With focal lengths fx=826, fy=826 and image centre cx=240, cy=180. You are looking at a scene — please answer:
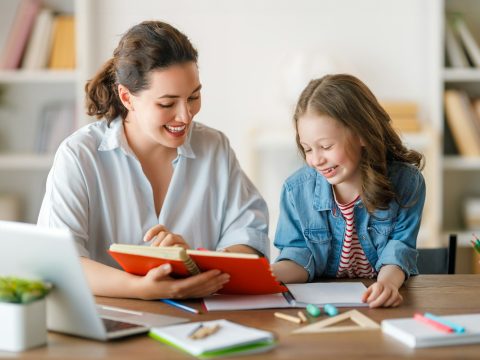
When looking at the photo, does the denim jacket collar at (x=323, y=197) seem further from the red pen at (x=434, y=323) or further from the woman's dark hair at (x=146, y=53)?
the red pen at (x=434, y=323)

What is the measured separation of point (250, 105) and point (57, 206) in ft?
6.65

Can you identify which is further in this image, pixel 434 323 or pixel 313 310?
pixel 313 310

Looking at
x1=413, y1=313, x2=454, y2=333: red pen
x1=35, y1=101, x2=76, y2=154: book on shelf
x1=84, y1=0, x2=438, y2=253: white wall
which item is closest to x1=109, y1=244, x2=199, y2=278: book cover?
x1=413, y1=313, x2=454, y2=333: red pen

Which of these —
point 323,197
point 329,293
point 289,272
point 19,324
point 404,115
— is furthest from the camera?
point 404,115

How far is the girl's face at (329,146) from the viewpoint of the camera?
77.7 inches

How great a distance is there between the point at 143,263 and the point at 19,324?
381 millimetres

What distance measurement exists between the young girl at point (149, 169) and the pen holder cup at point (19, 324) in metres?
0.45

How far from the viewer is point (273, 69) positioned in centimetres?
388

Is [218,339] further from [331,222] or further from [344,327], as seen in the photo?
[331,222]

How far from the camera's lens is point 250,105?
12.8 ft

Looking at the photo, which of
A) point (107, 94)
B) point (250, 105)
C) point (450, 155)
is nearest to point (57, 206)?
point (107, 94)

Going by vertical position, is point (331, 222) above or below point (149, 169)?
below

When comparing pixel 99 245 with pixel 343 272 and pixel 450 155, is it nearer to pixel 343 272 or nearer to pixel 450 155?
pixel 343 272

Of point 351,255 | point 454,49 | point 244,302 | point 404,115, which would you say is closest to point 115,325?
point 244,302
